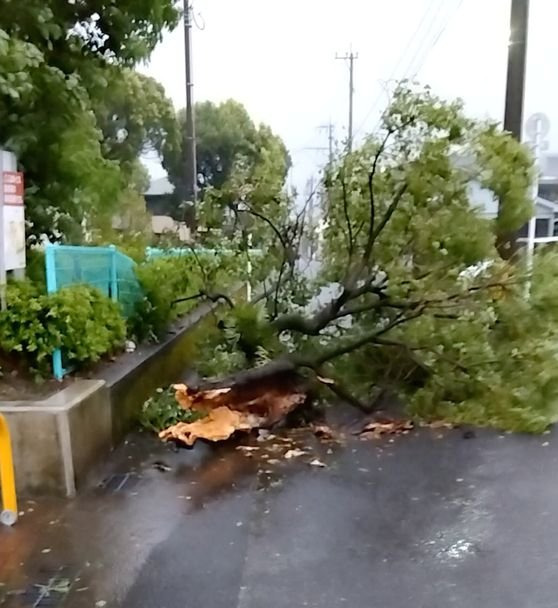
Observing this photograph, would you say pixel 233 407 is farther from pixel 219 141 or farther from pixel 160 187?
pixel 160 187

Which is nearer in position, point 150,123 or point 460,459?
point 460,459

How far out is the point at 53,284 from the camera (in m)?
5.50

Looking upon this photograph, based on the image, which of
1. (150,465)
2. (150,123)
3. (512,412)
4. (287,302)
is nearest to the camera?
(150,465)

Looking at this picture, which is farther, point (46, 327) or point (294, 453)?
point (294, 453)

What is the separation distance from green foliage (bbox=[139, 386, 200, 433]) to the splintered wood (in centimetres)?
12

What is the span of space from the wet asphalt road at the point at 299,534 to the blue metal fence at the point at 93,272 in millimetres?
1418

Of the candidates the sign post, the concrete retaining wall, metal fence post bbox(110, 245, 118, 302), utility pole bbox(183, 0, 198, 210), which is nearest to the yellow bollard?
the concrete retaining wall

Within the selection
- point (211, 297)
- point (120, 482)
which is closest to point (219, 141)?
point (211, 297)

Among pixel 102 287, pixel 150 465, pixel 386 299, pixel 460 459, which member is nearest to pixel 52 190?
pixel 102 287

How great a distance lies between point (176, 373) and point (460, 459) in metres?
3.51

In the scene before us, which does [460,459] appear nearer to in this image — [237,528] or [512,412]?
[512,412]

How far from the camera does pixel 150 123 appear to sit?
20.2 m

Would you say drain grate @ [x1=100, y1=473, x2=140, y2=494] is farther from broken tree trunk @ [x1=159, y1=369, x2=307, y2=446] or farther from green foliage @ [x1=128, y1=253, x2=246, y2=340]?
green foliage @ [x1=128, y1=253, x2=246, y2=340]

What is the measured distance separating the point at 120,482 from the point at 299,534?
1472 millimetres
